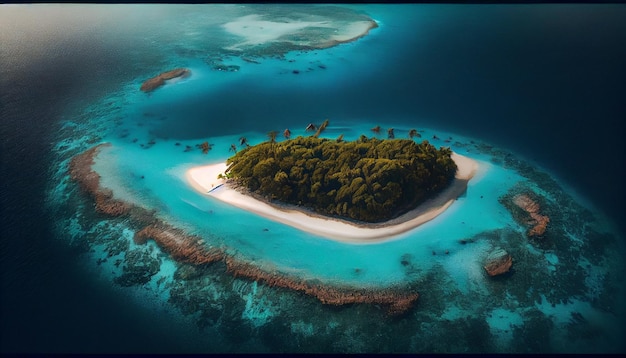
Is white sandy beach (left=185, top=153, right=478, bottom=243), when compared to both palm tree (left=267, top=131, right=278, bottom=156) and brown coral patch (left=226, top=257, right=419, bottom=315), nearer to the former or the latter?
palm tree (left=267, top=131, right=278, bottom=156)

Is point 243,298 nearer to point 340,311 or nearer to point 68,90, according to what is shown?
point 340,311

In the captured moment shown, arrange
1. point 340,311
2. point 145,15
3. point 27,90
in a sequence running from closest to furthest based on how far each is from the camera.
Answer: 1. point 340,311
2. point 27,90
3. point 145,15

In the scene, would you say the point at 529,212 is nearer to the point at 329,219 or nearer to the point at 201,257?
the point at 329,219

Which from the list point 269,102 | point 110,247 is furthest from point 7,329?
point 269,102

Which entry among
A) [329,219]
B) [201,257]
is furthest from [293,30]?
[201,257]

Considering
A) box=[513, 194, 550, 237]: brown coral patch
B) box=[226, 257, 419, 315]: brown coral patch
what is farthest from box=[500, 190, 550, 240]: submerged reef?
box=[226, 257, 419, 315]: brown coral patch

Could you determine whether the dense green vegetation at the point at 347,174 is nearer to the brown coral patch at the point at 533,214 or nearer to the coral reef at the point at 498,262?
the brown coral patch at the point at 533,214
